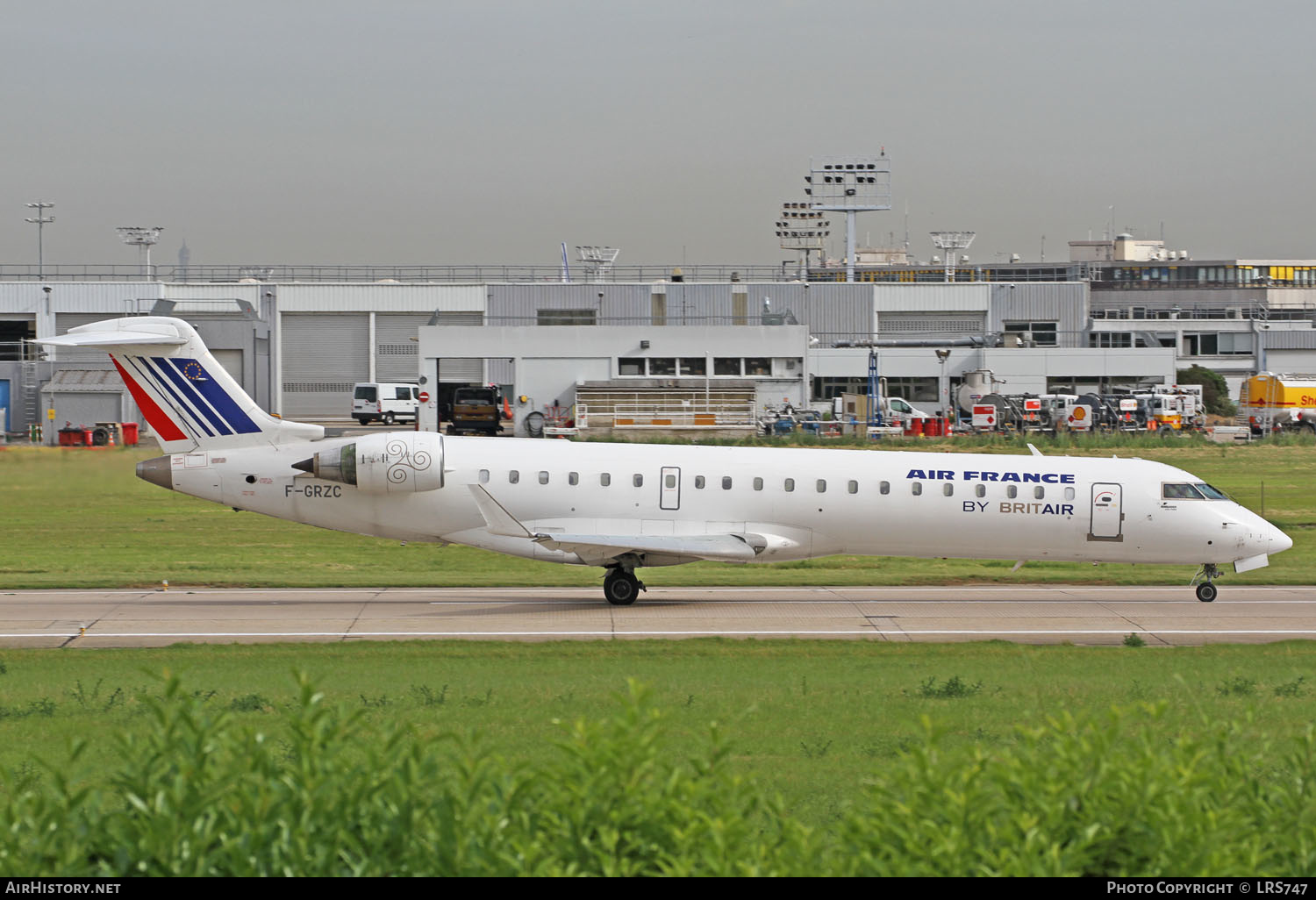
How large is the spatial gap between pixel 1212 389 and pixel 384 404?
6333 cm

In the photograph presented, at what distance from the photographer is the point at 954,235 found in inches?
5167

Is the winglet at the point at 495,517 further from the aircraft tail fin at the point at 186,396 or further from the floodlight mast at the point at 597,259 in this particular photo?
the floodlight mast at the point at 597,259

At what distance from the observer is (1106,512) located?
86.7 ft

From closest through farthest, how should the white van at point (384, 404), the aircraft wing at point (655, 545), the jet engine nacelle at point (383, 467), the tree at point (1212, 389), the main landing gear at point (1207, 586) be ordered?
the aircraft wing at point (655, 545), the jet engine nacelle at point (383, 467), the main landing gear at point (1207, 586), the white van at point (384, 404), the tree at point (1212, 389)

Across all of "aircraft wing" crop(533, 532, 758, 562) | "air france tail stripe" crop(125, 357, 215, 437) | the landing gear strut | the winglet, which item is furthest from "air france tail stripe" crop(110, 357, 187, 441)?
the landing gear strut

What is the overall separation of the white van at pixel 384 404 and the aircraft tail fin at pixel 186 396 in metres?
52.6

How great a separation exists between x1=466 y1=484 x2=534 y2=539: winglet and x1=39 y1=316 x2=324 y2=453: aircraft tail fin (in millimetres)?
3901

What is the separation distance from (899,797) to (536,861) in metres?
1.94

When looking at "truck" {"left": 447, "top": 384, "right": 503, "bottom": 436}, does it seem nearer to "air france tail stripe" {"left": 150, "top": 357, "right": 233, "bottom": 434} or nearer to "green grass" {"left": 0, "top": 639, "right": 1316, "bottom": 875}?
"air france tail stripe" {"left": 150, "top": 357, "right": 233, "bottom": 434}

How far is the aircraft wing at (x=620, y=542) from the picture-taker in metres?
25.7

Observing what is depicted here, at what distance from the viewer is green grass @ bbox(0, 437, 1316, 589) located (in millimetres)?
30531

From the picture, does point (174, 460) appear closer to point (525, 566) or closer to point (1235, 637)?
point (525, 566)

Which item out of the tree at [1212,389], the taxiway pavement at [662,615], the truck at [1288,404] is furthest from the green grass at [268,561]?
the tree at [1212,389]

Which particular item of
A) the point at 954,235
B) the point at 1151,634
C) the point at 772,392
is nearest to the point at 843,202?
the point at 954,235
